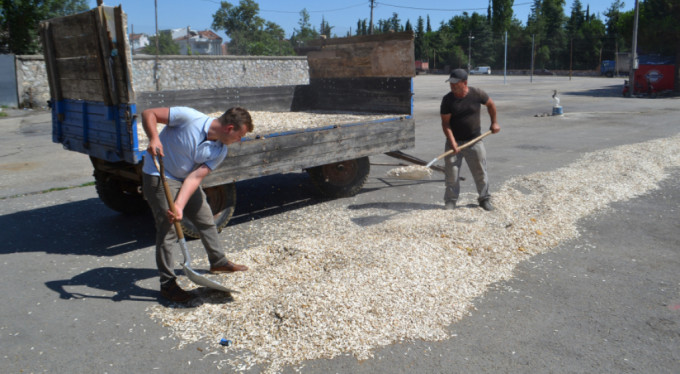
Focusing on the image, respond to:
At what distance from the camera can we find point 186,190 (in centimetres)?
410

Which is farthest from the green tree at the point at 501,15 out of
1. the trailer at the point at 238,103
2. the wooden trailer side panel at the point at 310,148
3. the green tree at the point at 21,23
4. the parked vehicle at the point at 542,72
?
the wooden trailer side panel at the point at 310,148

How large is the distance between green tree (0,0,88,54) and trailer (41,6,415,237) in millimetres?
20870

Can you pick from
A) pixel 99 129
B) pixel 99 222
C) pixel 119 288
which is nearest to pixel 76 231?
pixel 99 222

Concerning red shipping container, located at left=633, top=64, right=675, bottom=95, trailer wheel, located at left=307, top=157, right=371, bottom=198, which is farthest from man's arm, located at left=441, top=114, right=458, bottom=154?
red shipping container, located at left=633, top=64, right=675, bottom=95

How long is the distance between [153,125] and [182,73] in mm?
20017

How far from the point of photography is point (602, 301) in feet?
14.1

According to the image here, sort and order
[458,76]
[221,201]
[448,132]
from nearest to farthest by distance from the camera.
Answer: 1. [221,201]
2. [458,76]
3. [448,132]

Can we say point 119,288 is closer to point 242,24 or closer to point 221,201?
point 221,201

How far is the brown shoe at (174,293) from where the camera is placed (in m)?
4.33

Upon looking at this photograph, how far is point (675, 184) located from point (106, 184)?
842 centimetres

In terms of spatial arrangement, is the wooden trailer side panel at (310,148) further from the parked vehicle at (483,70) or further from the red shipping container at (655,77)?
the parked vehicle at (483,70)

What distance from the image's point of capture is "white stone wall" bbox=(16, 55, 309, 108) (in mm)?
21922

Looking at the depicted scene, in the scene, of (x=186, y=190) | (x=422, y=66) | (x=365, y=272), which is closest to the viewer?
(x=186, y=190)

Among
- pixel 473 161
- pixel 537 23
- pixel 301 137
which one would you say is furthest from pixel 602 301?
pixel 537 23
